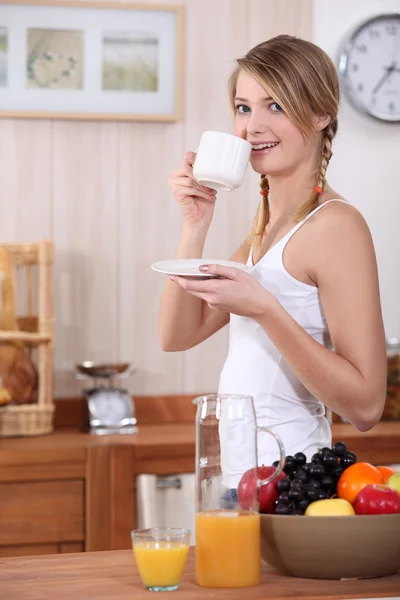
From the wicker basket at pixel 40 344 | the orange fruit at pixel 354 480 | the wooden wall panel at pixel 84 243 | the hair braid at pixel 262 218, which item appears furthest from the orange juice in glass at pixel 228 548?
the wooden wall panel at pixel 84 243

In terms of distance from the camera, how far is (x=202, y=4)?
115 inches

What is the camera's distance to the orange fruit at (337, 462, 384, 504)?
1.15 meters

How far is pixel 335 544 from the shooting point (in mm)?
1114

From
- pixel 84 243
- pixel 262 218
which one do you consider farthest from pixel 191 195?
pixel 84 243

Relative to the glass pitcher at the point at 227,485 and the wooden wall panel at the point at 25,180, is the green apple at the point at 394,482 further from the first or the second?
the wooden wall panel at the point at 25,180

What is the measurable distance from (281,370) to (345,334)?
6.8 inches

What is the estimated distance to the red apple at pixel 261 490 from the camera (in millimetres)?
1098

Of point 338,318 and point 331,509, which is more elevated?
point 338,318

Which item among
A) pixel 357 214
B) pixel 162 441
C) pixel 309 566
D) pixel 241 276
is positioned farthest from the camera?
pixel 162 441

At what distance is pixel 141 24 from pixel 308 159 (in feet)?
4.71

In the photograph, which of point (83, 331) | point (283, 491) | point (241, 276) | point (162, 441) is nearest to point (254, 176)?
point (83, 331)

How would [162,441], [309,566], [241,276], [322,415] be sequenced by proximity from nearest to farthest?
1. [309,566]
2. [241,276]
3. [322,415]
4. [162,441]

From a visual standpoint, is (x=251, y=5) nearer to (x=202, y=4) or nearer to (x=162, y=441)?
(x=202, y=4)

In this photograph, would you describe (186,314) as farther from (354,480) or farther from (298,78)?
(354,480)
